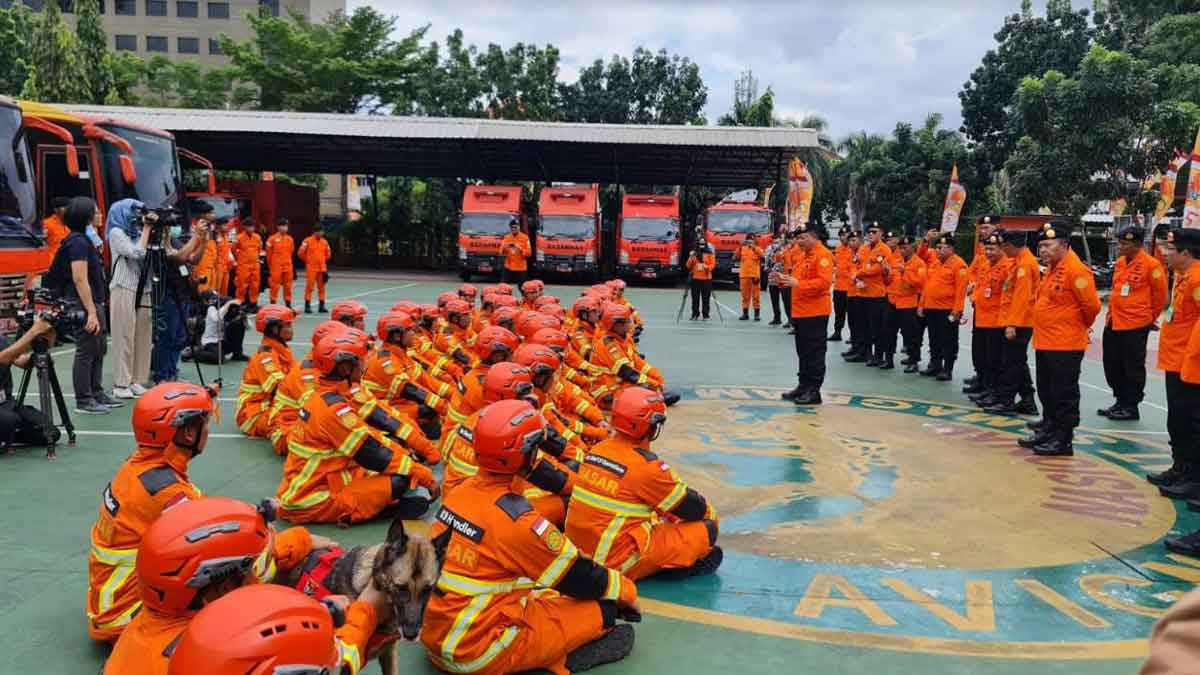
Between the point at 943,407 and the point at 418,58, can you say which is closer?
the point at 943,407

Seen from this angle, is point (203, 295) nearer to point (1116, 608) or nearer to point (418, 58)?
point (1116, 608)

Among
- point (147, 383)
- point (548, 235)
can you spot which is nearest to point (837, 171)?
point (548, 235)

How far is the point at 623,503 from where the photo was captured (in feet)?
15.0

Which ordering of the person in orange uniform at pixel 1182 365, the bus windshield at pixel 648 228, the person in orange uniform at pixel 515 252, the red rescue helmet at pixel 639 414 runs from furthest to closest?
the bus windshield at pixel 648 228 < the person in orange uniform at pixel 515 252 < the person in orange uniform at pixel 1182 365 < the red rescue helmet at pixel 639 414

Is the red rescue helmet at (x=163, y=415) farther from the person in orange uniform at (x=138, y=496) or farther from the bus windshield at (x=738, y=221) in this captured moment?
the bus windshield at (x=738, y=221)

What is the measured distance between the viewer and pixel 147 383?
32.0 ft

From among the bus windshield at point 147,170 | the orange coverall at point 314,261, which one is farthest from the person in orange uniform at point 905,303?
the bus windshield at point 147,170

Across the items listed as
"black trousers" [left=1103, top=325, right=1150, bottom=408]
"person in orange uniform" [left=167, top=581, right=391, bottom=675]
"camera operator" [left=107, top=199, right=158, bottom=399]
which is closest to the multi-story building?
"camera operator" [left=107, top=199, right=158, bottom=399]

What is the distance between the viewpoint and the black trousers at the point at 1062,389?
7922mm

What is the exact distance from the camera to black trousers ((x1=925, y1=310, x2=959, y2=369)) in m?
12.0

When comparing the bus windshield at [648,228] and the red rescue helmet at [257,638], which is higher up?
the bus windshield at [648,228]

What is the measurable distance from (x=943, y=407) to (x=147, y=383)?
8.92 meters

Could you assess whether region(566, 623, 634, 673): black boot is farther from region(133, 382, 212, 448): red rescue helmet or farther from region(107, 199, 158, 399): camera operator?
region(107, 199, 158, 399): camera operator

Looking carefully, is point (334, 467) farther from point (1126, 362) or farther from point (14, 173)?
point (1126, 362)
